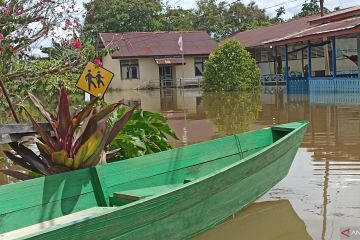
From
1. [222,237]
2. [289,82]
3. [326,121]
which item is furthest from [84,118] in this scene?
[289,82]

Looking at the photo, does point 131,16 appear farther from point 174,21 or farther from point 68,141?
point 68,141

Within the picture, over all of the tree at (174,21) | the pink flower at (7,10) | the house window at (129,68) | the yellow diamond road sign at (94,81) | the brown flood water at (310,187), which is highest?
the tree at (174,21)

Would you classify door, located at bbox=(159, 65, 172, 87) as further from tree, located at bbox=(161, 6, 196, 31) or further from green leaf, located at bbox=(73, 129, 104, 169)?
green leaf, located at bbox=(73, 129, 104, 169)

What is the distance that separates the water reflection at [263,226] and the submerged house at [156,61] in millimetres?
36584

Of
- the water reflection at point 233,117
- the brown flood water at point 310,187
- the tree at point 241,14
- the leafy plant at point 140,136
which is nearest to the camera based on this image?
the brown flood water at point 310,187

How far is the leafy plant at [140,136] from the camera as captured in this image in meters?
6.14

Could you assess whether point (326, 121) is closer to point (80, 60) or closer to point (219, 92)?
point (80, 60)

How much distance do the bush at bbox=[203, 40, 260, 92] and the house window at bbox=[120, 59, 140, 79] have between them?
48.4 feet

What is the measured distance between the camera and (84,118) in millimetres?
5102

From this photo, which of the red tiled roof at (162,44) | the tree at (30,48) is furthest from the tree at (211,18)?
the tree at (30,48)

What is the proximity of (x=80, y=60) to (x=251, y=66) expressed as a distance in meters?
23.2

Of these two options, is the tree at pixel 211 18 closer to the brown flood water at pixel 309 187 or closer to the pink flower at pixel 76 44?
the brown flood water at pixel 309 187

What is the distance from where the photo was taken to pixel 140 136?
646 cm

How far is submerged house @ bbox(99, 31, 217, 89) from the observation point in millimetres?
Answer: 42844
